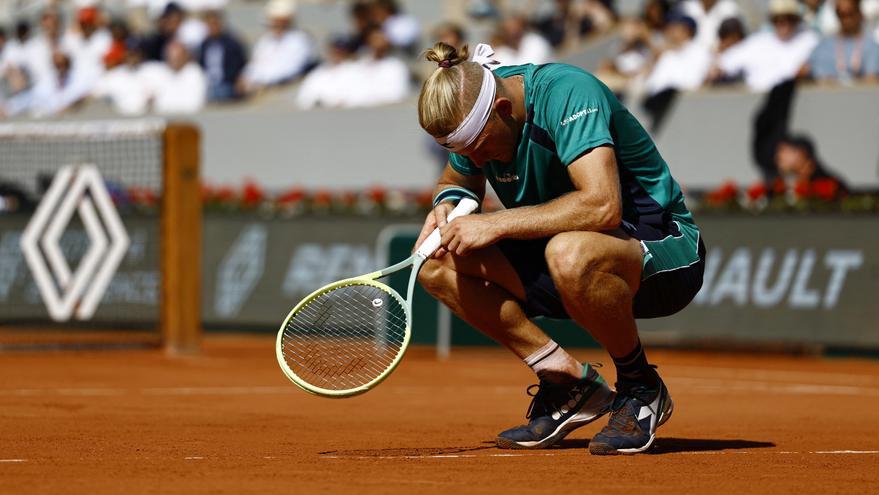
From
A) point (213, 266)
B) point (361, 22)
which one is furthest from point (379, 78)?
point (213, 266)

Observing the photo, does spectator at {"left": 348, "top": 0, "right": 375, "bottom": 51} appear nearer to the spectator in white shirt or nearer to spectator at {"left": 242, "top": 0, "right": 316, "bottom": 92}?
spectator at {"left": 242, "top": 0, "right": 316, "bottom": 92}

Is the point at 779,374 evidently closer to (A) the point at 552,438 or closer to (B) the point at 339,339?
(A) the point at 552,438

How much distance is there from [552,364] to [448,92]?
1.31m

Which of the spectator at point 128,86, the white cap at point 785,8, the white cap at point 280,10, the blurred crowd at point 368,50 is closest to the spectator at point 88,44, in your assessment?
the blurred crowd at point 368,50

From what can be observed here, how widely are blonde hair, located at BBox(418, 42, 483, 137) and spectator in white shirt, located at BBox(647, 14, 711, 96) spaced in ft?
32.0

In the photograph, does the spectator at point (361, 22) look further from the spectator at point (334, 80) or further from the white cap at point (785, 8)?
the white cap at point (785, 8)

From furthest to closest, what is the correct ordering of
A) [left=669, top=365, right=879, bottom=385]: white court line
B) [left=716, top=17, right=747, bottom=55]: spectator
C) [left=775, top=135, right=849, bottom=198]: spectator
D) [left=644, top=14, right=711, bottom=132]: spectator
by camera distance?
[left=644, top=14, right=711, bottom=132]: spectator, [left=716, top=17, right=747, bottom=55]: spectator, [left=775, top=135, right=849, bottom=198]: spectator, [left=669, top=365, right=879, bottom=385]: white court line

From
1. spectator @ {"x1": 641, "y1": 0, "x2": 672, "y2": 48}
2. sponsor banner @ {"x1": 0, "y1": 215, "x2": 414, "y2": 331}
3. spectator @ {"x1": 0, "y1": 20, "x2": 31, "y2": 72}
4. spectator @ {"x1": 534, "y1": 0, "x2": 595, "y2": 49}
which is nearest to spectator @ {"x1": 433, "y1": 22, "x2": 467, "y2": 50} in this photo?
spectator @ {"x1": 534, "y1": 0, "x2": 595, "y2": 49}

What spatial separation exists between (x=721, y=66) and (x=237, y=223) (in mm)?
5466

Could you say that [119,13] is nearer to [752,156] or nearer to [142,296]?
[142,296]

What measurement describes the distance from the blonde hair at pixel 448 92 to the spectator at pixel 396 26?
12.6 metres

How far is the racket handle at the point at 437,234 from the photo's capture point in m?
6.10

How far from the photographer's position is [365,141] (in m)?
17.4

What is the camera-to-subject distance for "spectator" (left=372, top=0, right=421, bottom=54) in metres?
18.4
